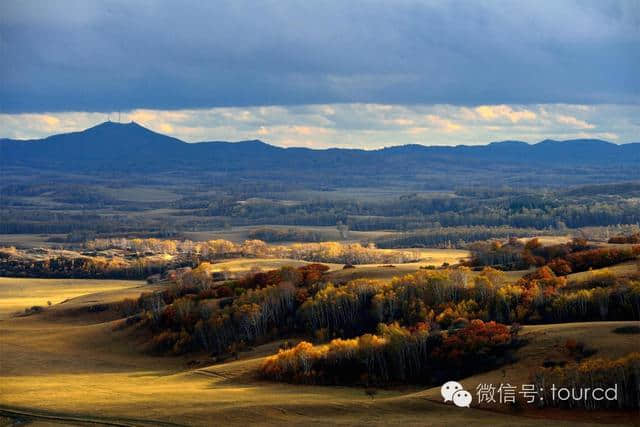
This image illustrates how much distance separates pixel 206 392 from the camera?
68.4 meters

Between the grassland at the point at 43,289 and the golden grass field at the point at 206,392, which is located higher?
the golden grass field at the point at 206,392

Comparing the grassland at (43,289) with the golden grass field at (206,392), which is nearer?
the golden grass field at (206,392)

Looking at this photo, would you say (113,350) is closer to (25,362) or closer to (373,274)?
(25,362)

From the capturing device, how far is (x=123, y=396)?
67.1m

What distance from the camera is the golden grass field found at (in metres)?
57.2

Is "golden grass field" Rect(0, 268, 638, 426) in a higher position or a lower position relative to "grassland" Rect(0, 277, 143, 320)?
higher

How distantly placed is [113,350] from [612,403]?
5955 cm

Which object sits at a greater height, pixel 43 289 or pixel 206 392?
pixel 206 392

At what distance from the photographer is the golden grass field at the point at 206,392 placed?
188 feet

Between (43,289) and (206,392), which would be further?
(43,289)

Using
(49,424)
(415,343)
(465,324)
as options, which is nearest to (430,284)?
(465,324)

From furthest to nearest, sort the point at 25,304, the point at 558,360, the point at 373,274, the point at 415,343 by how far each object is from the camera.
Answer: the point at 25,304 → the point at 373,274 → the point at 415,343 → the point at 558,360

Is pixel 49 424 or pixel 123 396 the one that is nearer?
pixel 49 424

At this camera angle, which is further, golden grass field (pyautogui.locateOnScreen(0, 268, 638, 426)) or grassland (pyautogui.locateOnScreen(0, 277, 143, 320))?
grassland (pyautogui.locateOnScreen(0, 277, 143, 320))
